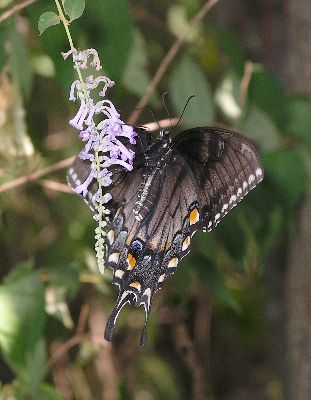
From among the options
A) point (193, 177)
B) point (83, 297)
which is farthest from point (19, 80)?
point (83, 297)

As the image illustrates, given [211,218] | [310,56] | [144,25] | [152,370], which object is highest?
[144,25]

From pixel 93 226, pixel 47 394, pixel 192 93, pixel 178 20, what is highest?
pixel 178 20

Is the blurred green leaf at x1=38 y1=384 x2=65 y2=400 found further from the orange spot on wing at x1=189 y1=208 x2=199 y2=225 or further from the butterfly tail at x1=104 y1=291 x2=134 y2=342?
the orange spot on wing at x1=189 y1=208 x2=199 y2=225

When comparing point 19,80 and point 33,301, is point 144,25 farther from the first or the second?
point 33,301

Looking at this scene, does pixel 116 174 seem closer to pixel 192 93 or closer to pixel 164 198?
pixel 164 198

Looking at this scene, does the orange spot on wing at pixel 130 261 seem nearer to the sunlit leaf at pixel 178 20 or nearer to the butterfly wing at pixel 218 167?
the butterfly wing at pixel 218 167

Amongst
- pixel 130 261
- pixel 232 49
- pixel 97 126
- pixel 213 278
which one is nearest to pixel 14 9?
pixel 97 126
